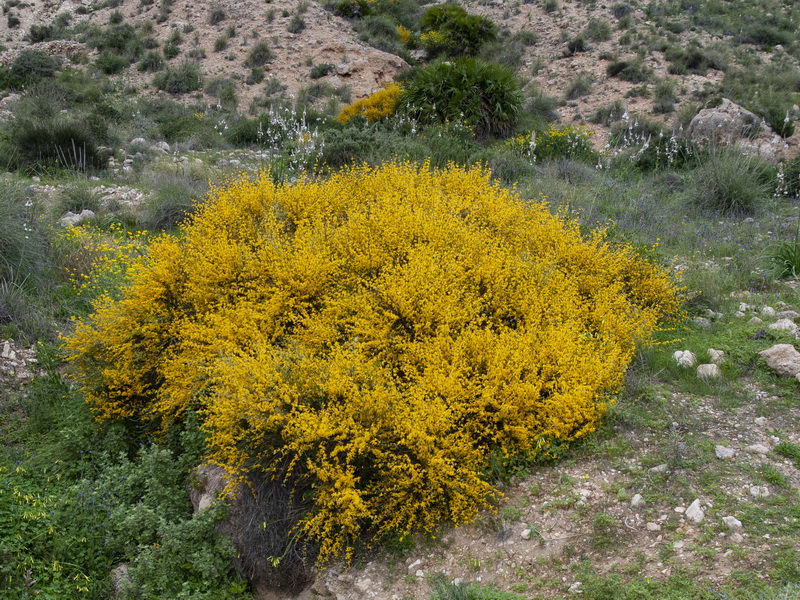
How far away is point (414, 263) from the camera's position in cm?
454

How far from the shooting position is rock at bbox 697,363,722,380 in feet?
14.0

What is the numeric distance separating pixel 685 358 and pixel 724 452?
1.05m

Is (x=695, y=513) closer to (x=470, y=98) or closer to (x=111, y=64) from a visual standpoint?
(x=470, y=98)

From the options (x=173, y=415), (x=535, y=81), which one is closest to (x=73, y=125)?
(x=173, y=415)

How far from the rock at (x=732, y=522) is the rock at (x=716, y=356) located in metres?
1.64

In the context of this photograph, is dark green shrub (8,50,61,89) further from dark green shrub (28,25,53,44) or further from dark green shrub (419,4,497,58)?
dark green shrub (419,4,497,58)

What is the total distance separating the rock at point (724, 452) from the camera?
11.6 ft

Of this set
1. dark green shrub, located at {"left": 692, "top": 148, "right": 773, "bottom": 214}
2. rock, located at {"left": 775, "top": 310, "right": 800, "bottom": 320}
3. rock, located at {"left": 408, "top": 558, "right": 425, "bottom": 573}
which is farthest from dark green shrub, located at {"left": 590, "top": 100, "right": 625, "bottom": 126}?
rock, located at {"left": 408, "top": 558, "right": 425, "bottom": 573}

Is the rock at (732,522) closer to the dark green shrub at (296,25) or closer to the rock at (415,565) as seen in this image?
the rock at (415,565)

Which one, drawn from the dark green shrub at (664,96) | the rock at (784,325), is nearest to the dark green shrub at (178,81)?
the dark green shrub at (664,96)

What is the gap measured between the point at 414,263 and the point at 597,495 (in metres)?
2.06

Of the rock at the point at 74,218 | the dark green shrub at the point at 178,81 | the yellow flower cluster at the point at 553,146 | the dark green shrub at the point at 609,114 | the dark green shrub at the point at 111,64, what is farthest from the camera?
the dark green shrub at the point at 111,64

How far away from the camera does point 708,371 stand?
14.1 ft

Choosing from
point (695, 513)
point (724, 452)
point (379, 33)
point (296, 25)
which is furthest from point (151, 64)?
point (695, 513)
